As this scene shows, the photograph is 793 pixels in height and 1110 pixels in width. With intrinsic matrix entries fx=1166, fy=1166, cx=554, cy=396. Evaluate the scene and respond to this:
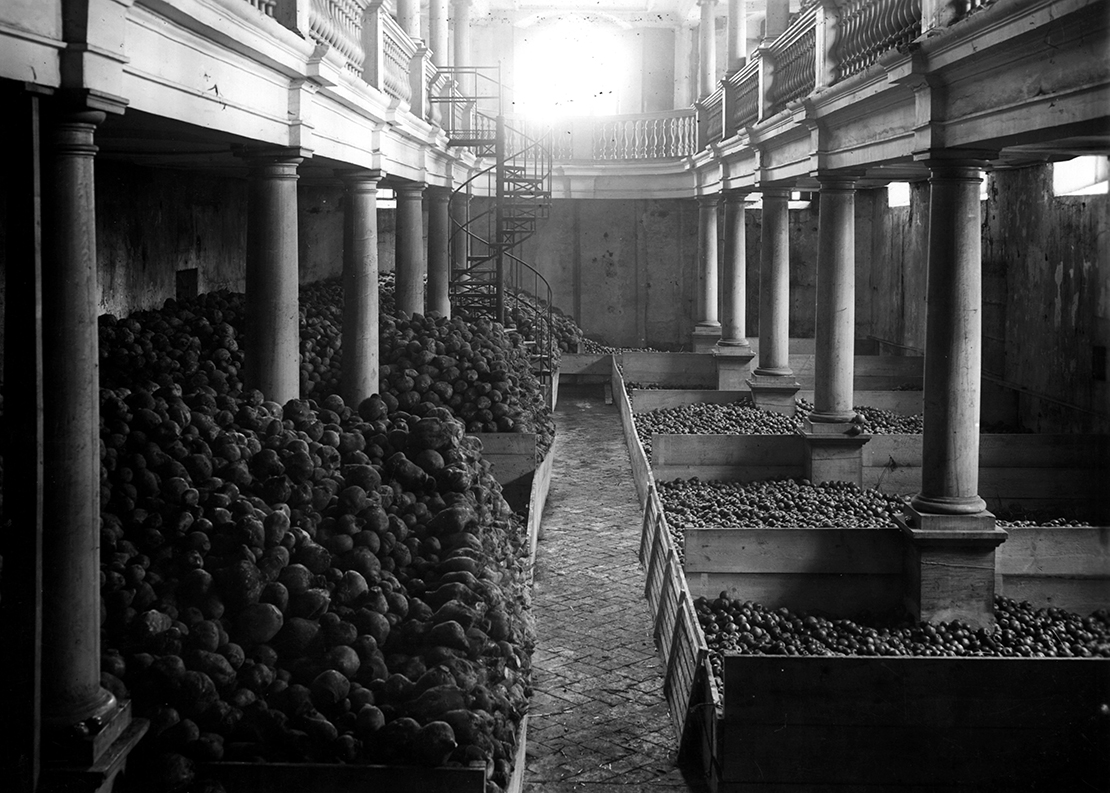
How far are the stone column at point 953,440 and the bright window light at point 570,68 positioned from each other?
70.6 feet

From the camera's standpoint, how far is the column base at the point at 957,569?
368 inches

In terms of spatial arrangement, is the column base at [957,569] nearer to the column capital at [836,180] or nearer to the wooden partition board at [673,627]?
the wooden partition board at [673,627]

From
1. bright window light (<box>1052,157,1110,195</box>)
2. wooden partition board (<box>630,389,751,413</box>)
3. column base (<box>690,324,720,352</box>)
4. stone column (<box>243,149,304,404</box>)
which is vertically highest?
bright window light (<box>1052,157,1110,195</box>)

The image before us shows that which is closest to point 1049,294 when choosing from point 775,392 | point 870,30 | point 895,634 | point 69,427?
point 775,392

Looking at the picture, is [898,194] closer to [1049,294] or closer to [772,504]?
[1049,294]

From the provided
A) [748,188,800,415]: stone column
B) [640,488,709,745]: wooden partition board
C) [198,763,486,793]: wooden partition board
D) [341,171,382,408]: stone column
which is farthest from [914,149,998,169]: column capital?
[748,188,800,415]: stone column

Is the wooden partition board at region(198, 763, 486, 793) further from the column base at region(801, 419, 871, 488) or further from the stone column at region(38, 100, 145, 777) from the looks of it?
the column base at region(801, 419, 871, 488)

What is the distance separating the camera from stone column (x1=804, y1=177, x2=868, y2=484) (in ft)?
43.1

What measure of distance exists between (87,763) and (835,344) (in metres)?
9.89

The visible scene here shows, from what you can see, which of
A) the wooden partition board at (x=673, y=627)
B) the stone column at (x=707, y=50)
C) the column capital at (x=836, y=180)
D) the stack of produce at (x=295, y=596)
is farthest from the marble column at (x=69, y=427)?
the stone column at (x=707, y=50)

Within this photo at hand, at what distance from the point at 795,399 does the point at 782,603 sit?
7.94m

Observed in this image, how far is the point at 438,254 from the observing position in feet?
63.8

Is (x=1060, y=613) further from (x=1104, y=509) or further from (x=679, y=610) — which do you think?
(x=679, y=610)

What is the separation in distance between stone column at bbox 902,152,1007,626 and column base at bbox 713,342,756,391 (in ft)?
35.1
